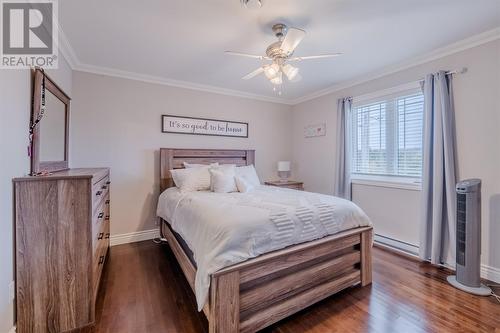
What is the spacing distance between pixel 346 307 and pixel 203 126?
309cm

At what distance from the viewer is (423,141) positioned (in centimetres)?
266

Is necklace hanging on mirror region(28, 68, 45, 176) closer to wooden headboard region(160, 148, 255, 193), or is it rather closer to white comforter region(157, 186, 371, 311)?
white comforter region(157, 186, 371, 311)

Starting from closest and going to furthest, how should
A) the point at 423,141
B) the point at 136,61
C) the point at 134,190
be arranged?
1. the point at 423,141
2. the point at 136,61
3. the point at 134,190

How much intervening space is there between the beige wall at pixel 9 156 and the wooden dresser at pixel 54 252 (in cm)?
6

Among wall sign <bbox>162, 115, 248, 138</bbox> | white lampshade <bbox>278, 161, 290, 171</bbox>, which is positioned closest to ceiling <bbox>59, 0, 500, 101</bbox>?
wall sign <bbox>162, 115, 248, 138</bbox>

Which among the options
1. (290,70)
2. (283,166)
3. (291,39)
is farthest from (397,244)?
(291,39)

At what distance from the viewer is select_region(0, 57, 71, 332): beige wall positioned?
138 centimetres

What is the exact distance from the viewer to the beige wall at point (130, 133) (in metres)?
3.03

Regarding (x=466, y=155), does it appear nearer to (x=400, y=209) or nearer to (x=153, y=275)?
(x=400, y=209)

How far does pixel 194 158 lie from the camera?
368 centimetres

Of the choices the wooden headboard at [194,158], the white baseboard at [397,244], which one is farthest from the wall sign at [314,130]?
the white baseboard at [397,244]

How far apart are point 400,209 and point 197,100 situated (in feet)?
11.2

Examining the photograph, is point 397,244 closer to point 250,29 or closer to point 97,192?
point 250,29

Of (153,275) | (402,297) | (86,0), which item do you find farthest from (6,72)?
(402,297)
